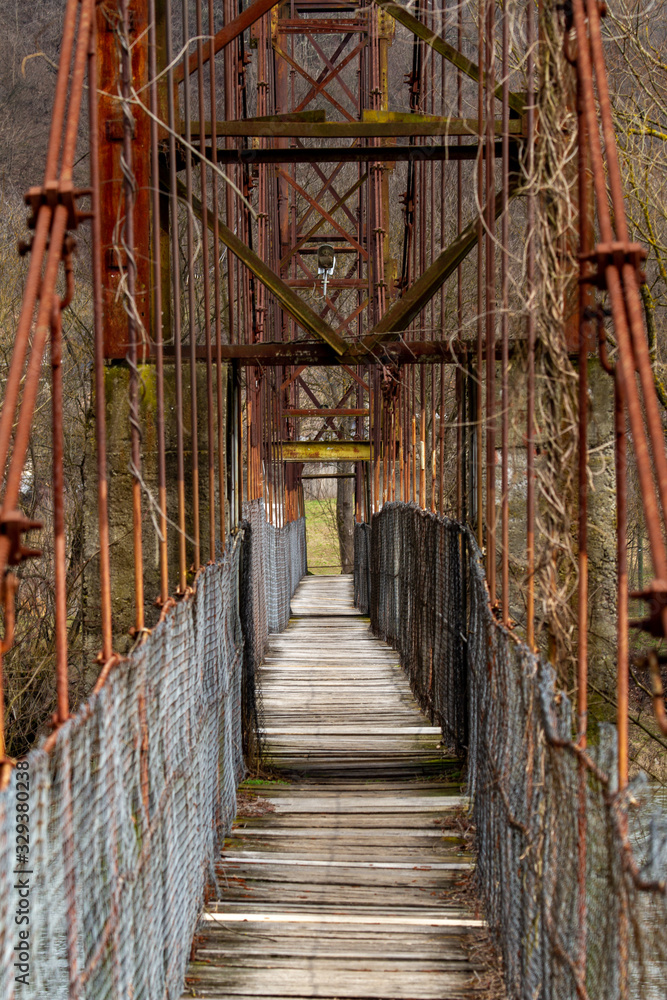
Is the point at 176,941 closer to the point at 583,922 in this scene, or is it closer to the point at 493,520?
the point at 583,922

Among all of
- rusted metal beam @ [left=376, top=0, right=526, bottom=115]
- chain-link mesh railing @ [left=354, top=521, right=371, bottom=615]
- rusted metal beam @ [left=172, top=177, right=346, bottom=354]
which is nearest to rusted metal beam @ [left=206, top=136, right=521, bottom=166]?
rusted metal beam @ [left=376, top=0, right=526, bottom=115]

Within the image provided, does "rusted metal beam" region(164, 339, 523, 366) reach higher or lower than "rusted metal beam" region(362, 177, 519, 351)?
lower

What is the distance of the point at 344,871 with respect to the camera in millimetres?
4398

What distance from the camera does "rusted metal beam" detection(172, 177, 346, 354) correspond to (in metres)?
5.42

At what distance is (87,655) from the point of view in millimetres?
5625

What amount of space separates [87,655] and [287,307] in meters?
2.24

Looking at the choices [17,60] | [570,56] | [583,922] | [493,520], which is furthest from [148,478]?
→ [17,60]

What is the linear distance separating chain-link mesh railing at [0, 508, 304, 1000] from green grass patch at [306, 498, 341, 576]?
35.0 m

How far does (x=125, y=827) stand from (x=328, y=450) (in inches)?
479

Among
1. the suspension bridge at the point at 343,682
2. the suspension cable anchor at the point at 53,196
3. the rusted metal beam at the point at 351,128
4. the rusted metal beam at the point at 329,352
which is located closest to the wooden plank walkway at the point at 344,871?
the suspension bridge at the point at 343,682

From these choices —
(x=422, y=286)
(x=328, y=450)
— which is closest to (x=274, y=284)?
(x=422, y=286)

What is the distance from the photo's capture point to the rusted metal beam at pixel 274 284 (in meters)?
5.42

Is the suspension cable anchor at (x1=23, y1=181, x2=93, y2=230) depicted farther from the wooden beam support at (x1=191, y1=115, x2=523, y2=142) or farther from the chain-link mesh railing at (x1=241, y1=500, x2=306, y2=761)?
the chain-link mesh railing at (x1=241, y1=500, x2=306, y2=761)

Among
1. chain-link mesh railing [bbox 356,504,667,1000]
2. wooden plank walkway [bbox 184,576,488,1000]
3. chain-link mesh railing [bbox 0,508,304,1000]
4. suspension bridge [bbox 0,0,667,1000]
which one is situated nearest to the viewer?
chain-link mesh railing [bbox 356,504,667,1000]
